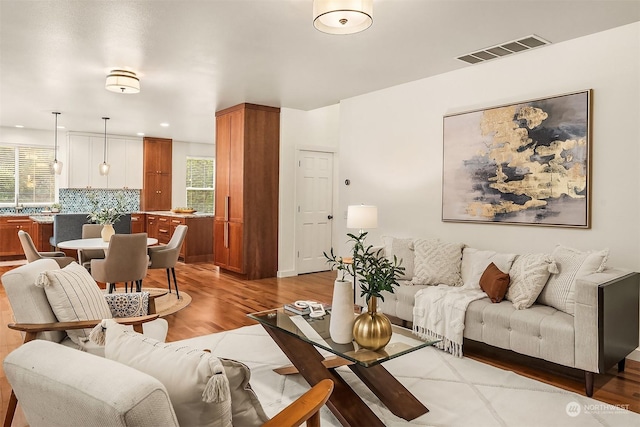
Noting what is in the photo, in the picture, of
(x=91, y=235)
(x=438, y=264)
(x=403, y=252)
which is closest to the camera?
(x=438, y=264)

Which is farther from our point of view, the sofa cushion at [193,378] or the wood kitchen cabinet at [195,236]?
the wood kitchen cabinet at [195,236]

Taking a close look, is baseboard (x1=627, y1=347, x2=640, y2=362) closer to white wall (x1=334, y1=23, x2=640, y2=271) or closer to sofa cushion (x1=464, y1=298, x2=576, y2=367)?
white wall (x1=334, y1=23, x2=640, y2=271)

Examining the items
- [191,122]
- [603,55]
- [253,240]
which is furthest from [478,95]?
[191,122]

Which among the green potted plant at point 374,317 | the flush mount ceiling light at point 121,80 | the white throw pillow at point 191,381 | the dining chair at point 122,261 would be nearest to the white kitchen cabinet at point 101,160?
the flush mount ceiling light at point 121,80

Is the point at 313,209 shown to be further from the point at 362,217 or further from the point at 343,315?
the point at 343,315

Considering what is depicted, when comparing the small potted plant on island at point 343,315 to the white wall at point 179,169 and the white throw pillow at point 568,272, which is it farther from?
the white wall at point 179,169

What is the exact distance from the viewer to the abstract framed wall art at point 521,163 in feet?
12.2

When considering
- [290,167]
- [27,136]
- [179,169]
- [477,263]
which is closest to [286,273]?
[290,167]

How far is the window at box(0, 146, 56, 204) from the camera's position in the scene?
8.87 meters

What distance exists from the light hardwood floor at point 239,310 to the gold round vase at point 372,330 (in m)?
1.52

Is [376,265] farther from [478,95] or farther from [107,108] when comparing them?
[107,108]

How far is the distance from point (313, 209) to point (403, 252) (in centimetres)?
294

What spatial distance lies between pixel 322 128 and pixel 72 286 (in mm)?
5414

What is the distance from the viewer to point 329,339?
101 inches
